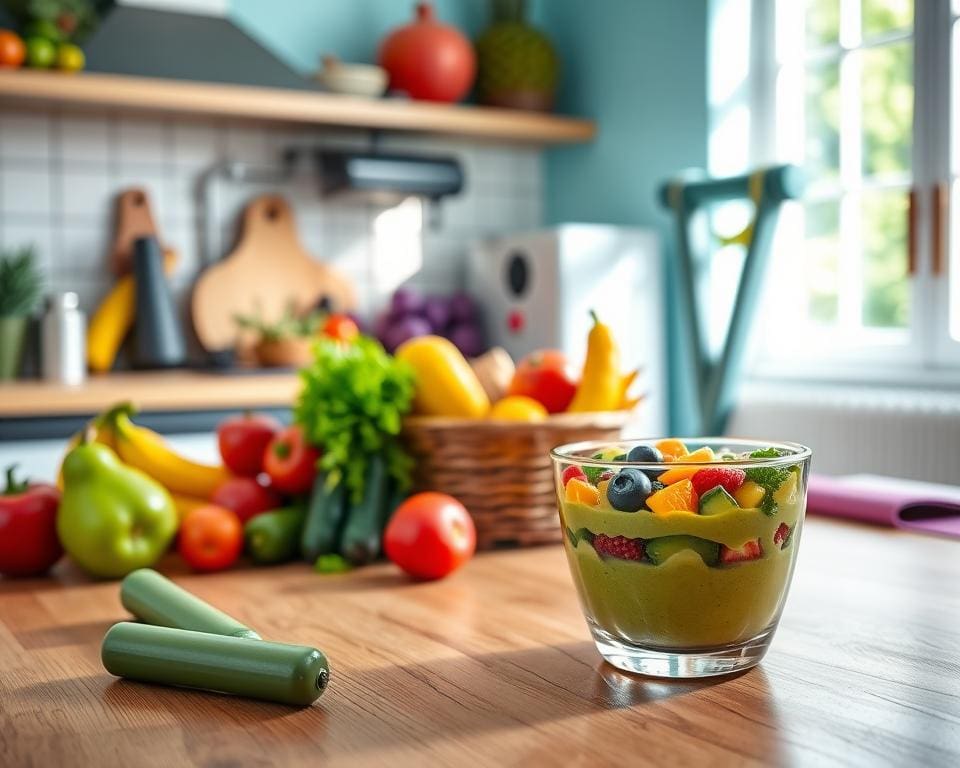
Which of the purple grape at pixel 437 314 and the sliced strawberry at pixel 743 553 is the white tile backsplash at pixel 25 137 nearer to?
the purple grape at pixel 437 314

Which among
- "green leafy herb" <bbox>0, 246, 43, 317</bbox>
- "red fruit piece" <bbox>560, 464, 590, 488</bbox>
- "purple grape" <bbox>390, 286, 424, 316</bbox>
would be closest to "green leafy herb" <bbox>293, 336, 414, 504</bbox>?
"red fruit piece" <bbox>560, 464, 590, 488</bbox>

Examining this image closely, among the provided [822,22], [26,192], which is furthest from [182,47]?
[822,22]

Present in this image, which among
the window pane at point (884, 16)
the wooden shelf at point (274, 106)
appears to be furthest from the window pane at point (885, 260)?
the wooden shelf at point (274, 106)

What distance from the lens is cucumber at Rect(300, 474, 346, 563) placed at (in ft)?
3.63

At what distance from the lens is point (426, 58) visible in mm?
3309

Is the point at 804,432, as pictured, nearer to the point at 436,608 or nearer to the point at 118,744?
the point at 436,608

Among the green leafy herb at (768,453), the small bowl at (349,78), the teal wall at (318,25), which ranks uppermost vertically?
the teal wall at (318,25)

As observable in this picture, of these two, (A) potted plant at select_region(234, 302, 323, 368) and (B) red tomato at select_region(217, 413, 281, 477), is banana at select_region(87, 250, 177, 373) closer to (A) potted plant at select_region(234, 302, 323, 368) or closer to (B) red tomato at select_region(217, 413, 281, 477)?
(A) potted plant at select_region(234, 302, 323, 368)

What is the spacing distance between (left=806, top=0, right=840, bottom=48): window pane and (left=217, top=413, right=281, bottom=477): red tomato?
2265mm

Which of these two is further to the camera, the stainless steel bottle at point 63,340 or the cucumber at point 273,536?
the stainless steel bottle at point 63,340

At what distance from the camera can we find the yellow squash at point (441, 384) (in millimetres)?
1185

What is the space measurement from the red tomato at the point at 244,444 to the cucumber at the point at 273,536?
3.5 inches

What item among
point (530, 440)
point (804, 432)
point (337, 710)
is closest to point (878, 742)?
point (337, 710)

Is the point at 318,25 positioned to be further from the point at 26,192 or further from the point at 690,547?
the point at 690,547
